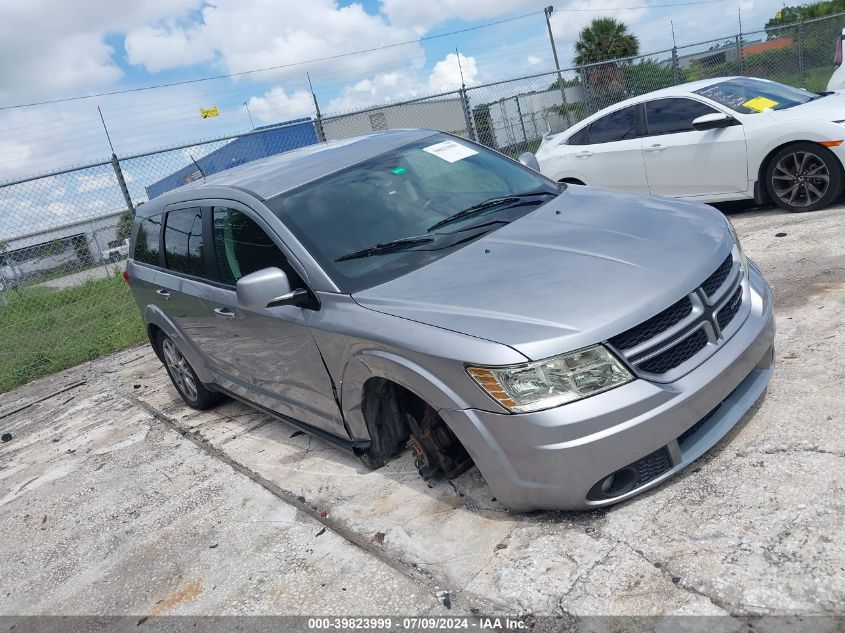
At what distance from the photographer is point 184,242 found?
189 inches

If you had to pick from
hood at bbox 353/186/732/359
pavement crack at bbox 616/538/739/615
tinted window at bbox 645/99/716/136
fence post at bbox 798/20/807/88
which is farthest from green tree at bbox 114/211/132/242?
fence post at bbox 798/20/807/88

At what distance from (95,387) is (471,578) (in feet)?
19.3

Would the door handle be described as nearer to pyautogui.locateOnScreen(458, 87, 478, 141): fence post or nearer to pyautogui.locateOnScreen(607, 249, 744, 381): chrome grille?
pyautogui.locateOnScreen(607, 249, 744, 381): chrome grille

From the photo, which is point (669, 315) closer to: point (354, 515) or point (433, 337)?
point (433, 337)

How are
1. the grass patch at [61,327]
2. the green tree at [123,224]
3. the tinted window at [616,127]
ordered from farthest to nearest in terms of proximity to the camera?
1. the green tree at [123,224]
2. the grass patch at [61,327]
3. the tinted window at [616,127]

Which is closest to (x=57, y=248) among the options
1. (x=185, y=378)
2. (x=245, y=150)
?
(x=245, y=150)

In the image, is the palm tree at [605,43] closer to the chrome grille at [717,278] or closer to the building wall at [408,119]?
the building wall at [408,119]

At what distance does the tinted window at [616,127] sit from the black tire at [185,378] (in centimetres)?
531

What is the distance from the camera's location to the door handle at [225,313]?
4.27 m

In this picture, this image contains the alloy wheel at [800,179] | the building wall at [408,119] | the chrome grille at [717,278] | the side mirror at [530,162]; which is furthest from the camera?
the building wall at [408,119]

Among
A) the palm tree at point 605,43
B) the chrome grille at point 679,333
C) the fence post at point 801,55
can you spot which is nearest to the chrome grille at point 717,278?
the chrome grille at point 679,333

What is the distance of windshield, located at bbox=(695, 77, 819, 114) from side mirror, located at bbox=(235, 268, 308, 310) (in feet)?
18.5

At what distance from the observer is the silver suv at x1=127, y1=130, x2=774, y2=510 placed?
2650 millimetres

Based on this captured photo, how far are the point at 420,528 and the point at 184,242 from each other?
271cm
